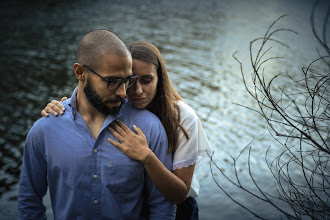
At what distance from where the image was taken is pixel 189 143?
218cm

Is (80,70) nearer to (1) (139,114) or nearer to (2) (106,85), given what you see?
(2) (106,85)

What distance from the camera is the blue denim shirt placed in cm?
190

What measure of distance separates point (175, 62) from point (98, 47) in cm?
954

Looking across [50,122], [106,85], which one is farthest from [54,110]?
[106,85]

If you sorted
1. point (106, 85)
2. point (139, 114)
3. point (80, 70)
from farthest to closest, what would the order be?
point (139, 114) < point (80, 70) < point (106, 85)

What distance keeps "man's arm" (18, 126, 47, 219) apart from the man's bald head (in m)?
0.57

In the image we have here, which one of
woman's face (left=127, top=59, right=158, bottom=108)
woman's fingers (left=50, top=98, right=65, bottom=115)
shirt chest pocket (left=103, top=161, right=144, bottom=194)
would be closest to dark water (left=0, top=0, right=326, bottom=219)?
woman's face (left=127, top=59, right=158, bottom=108)

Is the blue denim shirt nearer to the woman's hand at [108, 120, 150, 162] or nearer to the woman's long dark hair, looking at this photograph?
the woman's hand at [108, 120, 150, 162]

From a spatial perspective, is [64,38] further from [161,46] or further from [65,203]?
[65,203]

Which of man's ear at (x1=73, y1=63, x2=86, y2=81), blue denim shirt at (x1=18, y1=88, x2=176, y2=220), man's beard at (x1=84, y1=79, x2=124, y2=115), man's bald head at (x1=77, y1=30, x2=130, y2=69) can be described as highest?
man's bald head at (x1=77, y1=30, x2=130, y2=69)

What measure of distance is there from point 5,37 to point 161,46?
262 inches

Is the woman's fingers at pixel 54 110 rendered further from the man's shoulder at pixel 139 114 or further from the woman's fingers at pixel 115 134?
the man's shoulder at pixel 139 114

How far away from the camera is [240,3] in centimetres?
2919

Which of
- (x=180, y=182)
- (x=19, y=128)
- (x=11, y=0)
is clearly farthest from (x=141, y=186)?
(x=11, y=0)
